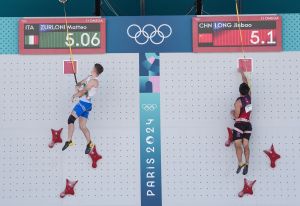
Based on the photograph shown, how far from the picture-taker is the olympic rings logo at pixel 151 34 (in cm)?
550

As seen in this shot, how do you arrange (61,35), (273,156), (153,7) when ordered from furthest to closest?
(153,7), (61,35), (273,156)

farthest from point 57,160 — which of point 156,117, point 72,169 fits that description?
point 156,117

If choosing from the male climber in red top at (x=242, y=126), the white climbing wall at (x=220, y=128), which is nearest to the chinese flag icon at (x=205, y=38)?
the white climbing wall at (x=220, y=128)

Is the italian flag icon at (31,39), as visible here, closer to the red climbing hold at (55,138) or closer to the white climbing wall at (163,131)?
the white climbing wall at (163,131)

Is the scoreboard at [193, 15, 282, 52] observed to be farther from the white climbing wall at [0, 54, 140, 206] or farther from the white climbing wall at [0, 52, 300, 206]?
the white climbing wall at [0, 54, 140, 206]

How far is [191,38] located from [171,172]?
158cm

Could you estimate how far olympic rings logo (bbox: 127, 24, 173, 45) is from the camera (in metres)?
5.50

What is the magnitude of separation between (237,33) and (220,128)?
3.70 feet

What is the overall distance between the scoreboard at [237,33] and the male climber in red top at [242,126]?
20.3 inches

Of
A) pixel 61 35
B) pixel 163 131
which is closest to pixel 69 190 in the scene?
pixel 163 131

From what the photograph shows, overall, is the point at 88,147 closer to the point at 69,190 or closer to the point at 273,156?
the point at 69,190

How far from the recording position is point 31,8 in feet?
21.9

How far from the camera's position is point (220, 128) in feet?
17.9

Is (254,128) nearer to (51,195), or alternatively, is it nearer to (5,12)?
(51,195)
